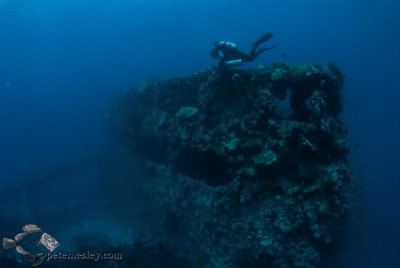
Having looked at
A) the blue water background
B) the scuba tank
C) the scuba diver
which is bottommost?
the scuba tank

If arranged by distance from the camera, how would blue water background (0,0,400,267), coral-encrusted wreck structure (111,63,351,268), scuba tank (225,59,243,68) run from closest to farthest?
coral-encrusted wreck structure (111,63,351,268) < scuba tank (225,59,243,68) < blue water background (0,0,400,267)

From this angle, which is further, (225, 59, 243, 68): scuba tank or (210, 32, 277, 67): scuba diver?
(210, 32, 277, 67): scuba diver

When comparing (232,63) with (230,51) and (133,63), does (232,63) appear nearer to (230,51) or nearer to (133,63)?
(230,51)

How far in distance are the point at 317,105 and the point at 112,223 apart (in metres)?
17.2

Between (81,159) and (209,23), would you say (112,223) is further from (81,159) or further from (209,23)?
(209,23)

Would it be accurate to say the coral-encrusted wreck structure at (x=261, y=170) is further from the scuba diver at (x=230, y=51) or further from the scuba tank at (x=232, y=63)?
the scuba diver at (x=230, y=51)

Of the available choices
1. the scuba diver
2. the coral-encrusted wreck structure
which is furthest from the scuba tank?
the scuba diver

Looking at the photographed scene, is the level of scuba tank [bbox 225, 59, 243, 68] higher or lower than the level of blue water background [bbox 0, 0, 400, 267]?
lower

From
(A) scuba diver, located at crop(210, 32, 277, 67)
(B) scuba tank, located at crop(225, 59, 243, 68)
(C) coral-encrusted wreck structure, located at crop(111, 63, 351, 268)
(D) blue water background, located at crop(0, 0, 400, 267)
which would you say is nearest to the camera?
(C) coral-encrusted wreck structure, located at crop(111, 63, 351, 268)

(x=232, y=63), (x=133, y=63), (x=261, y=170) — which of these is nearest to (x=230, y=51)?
(x=232, y=63)

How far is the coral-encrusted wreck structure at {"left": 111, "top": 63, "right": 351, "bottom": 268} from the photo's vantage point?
716 cm

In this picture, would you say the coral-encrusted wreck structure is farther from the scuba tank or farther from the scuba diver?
the scuba diver

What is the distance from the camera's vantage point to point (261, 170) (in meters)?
7.74

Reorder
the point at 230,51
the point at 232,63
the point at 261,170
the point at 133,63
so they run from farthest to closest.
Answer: the point at 133,63, the point at 230,51, the point at 232,63, the point at 261,170
